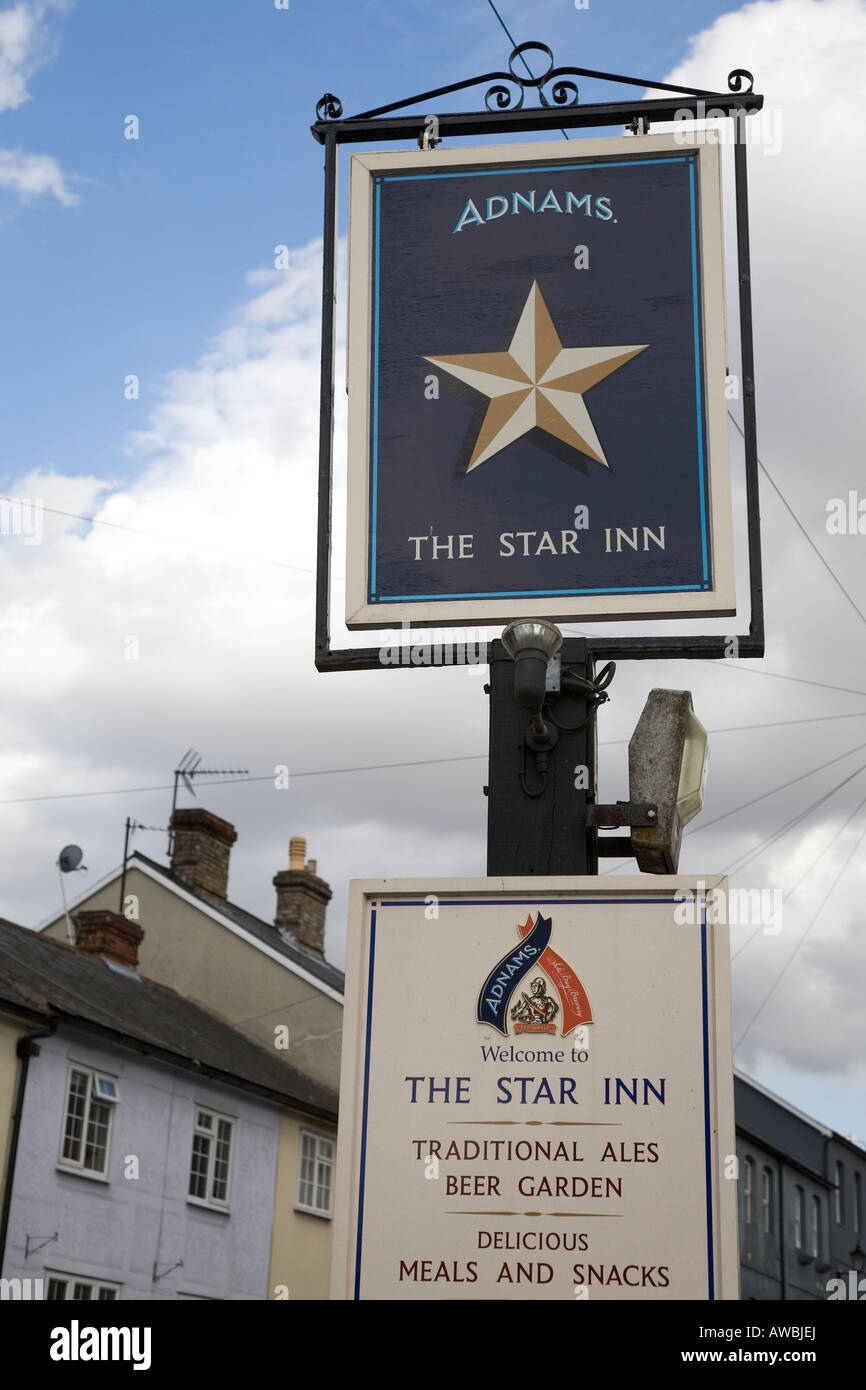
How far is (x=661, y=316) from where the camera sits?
622 cm

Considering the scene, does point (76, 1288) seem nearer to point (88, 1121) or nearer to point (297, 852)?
point (88, 1121)

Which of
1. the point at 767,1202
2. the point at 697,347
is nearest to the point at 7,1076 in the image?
the point at 697,347

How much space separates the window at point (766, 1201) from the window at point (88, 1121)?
27.0 metres

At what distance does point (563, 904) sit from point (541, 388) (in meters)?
2.03

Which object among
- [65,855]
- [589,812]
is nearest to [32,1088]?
[65,855]

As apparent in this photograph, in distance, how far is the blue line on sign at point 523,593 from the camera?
5.94 meters

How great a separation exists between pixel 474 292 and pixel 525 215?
0.38 m

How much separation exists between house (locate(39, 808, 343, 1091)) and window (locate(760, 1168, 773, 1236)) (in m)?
17.6

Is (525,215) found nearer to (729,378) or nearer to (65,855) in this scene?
(729,378)

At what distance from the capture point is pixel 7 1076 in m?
20.4

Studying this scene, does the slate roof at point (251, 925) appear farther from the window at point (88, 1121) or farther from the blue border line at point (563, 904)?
the blue border line at point (563, 904)

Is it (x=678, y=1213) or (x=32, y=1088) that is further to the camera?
(x=32, y=1088)

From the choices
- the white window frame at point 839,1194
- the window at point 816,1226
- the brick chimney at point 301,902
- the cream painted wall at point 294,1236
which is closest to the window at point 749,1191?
the window at point 816,1226
